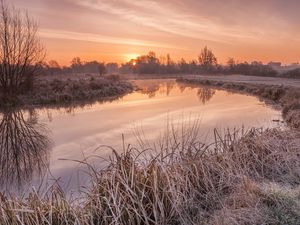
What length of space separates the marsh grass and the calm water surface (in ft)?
4.09

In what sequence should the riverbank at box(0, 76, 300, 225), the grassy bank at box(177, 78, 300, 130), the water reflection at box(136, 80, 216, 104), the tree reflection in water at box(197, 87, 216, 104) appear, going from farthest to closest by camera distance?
1. the water reflection at box(136, 80, 216, 104)
2. the tree reflection in water at box(197, 87, 216, 104)
3. the grassy bank at box(177, 78, 300, 130)
4. the riverbank at box(0, 76, 300, 225)

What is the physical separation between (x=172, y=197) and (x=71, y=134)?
7909 millimetres

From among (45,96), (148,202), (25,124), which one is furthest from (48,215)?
(45,96)

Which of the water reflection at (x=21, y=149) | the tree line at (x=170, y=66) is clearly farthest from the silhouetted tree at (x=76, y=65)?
the water reflection at (x=21, y=149)

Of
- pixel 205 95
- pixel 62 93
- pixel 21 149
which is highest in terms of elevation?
pixel 62 93

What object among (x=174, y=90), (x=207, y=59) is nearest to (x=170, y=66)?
(x=207, y=59)

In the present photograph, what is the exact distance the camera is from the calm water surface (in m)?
7.21

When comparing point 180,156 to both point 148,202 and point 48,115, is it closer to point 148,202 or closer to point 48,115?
point 148,202

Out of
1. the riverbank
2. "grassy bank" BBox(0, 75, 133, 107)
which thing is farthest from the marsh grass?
"grassy bank" BBox(0, 75, 133, 107)

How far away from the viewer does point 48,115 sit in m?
16.0

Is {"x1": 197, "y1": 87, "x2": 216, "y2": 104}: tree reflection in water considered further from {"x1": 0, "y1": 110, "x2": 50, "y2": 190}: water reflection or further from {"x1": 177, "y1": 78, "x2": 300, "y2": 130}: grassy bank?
{"x1": 0, "y1": 110, "x2": 50, "y2": 190}: water reflection

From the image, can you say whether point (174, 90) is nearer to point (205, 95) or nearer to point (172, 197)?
point (205, 95)

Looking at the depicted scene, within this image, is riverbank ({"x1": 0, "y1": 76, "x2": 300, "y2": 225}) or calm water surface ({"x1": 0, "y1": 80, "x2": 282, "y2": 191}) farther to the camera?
calm water surface ({"x1": 0, "y1": 80, "x2": 282, "y2": 191})

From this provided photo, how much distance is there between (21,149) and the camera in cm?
953
